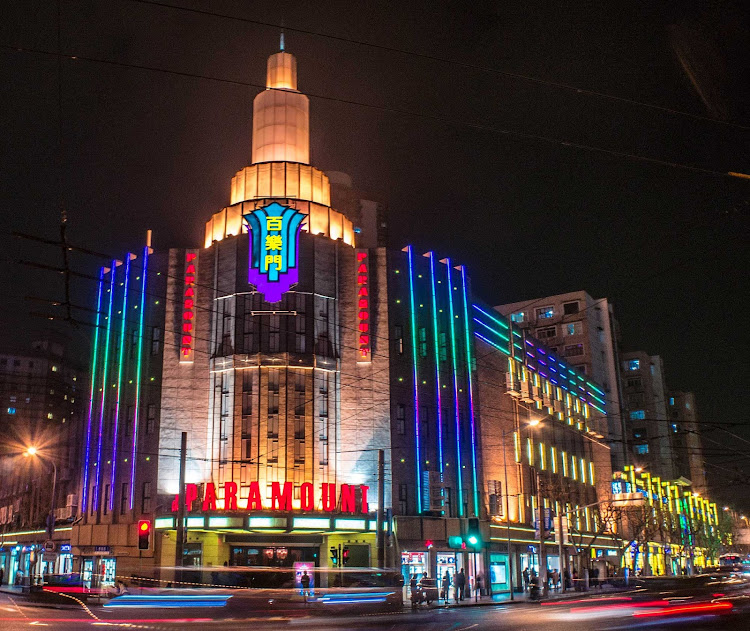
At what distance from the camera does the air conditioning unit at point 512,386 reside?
220 feet

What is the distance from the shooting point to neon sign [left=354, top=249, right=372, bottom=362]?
5619 centimetres

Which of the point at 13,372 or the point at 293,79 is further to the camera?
the point at 13,372

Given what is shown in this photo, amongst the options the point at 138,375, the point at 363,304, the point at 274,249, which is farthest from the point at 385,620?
the point at 138,375

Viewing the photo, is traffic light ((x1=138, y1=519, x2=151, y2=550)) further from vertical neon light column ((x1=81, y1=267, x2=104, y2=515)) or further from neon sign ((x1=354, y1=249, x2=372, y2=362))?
vertical neon light column ((x1=81, y1=267, x2=104, y2=515))

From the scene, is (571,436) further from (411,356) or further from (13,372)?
(13,372)

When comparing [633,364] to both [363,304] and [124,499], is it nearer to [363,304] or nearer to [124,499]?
[363,304]

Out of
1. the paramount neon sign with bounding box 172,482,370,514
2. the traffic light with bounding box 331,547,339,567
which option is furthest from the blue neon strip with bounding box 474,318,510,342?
the traffic light with bounding box 331,547,339,567

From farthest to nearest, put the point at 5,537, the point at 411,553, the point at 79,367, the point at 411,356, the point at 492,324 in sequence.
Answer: the point at 79,367 → the point at 5,537 → the point at 492,324 → the point at 411,356 → the point at 411,553

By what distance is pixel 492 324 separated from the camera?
227ft

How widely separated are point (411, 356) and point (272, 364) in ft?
33.2

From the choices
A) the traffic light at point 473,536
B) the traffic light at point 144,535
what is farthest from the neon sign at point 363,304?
the traffic light at point 144,535

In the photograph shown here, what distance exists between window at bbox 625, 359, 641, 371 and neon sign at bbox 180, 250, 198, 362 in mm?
97209

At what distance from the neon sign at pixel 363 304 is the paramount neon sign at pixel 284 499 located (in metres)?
9.50

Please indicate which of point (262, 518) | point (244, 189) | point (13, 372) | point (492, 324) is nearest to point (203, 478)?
point (262, 518)
